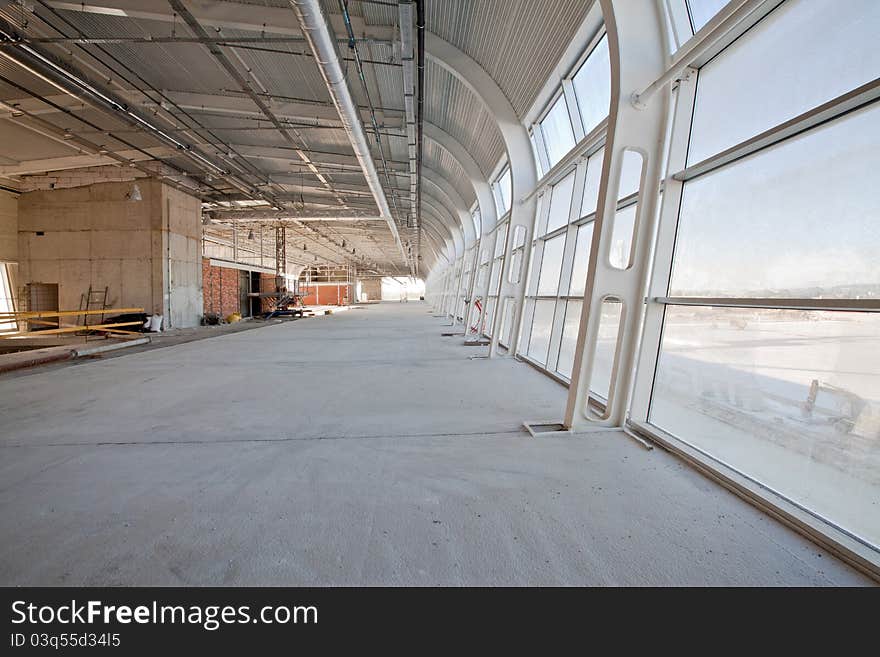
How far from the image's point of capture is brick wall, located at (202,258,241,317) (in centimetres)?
2522

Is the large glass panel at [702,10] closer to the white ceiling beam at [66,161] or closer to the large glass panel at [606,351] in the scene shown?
the large glass panel at [606,351]

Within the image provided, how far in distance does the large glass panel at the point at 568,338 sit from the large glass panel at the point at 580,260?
12.3 inches

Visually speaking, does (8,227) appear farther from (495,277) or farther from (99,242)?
(495,277)

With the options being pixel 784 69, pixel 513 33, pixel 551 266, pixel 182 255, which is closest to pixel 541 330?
pixel 551 266

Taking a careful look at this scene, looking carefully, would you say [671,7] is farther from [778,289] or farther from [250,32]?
[250,32]

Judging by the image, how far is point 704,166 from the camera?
178 inches

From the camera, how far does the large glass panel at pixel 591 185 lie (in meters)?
8.48

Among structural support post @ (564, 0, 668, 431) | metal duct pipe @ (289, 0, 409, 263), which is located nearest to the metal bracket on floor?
structural support post @ (564, 0, 668, 431)

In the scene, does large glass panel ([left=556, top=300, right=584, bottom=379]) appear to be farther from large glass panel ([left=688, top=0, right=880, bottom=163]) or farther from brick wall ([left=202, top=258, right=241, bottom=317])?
brick wall ([left=202, top=258, right=241, bottom=317])

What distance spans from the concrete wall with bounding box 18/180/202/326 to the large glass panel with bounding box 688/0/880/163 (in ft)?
70.6
